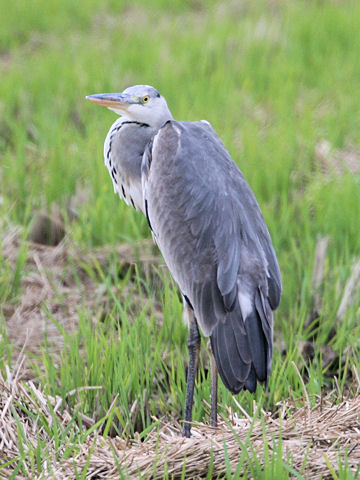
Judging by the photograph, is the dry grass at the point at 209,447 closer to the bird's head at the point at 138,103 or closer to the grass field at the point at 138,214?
the grass field at the point at 138,214

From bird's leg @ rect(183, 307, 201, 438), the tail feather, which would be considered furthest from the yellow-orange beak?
the tail feather

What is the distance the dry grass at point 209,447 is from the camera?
2150 mm

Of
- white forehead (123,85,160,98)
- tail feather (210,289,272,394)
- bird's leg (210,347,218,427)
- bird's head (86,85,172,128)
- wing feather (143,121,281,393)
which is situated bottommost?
bird's leg (210,347,218,427)

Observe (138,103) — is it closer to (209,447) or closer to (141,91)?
(141,91)

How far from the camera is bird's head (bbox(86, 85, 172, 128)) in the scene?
9.57 feet

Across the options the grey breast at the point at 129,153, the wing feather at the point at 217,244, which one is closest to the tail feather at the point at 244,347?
the wing feather at the point at 217,244

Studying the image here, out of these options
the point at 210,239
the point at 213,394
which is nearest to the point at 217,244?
the point at 210,239

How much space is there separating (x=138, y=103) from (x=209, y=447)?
1355 mm

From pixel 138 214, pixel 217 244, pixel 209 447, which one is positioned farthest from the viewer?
pixel 138 214

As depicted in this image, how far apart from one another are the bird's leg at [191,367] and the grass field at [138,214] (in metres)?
0.14

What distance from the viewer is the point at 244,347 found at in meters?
2.46

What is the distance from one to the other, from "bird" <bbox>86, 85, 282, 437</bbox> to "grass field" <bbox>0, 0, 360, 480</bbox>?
259 millimetres

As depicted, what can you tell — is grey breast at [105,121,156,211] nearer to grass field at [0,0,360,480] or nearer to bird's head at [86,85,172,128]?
bird's head at [86,85,172,128]

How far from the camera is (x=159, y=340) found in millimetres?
2982
